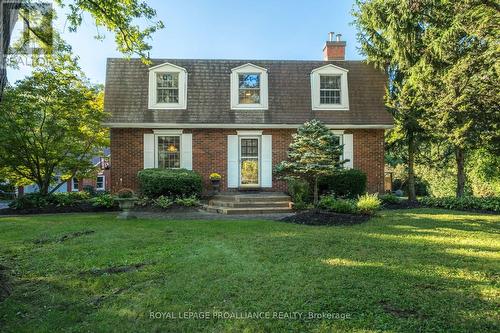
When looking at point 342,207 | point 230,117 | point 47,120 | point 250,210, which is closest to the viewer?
point 342,207

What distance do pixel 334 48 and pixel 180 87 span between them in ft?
24.5

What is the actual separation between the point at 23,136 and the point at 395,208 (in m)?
13.0

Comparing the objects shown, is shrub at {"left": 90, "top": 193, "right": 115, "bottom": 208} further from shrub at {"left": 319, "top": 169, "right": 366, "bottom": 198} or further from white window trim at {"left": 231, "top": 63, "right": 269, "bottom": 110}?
shrub at {"left": 319, "top": 169, "right": 366, "bottom": 198}

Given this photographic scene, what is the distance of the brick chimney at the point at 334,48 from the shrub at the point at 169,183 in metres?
8.83

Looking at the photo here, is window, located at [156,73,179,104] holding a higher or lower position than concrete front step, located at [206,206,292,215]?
higher

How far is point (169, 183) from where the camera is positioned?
11547mm

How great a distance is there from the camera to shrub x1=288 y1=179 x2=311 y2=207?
35.3 feet

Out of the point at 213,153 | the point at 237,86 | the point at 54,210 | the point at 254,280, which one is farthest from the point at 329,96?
the point at 254,280

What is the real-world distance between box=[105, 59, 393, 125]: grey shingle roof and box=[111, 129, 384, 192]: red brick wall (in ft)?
1.82

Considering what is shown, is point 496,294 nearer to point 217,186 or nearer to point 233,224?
point 233,224

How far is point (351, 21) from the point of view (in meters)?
14.6

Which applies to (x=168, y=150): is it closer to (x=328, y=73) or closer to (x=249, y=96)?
(x=249, y=96)

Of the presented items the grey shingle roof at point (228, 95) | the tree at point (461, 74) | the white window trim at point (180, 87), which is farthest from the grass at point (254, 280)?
the white window trim at point (180, 87)

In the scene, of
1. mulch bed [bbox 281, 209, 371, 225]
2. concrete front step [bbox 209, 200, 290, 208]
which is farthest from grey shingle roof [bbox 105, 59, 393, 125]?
mulch bed [bbox 281, 209, 371, 225]
